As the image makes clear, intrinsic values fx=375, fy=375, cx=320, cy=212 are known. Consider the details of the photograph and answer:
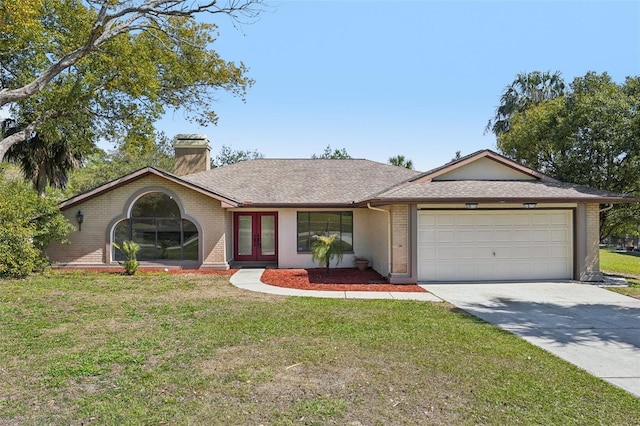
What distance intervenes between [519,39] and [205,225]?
526 inches

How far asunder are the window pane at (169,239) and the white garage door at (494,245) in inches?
375

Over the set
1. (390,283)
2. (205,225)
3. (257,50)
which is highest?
(257,50)

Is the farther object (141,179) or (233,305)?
(141,179)

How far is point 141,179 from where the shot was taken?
1501cm

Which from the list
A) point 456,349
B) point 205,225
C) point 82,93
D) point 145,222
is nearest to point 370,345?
point 456,349

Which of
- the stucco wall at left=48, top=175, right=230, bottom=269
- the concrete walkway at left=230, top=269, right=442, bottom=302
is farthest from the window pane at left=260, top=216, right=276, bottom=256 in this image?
the concrete walkway at left=230, top=269, right=442, bottom=302

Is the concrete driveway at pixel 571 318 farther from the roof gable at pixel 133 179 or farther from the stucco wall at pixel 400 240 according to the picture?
the roof gable at pixel 133 179

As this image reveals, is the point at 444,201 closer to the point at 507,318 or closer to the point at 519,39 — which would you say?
the point at 507,318

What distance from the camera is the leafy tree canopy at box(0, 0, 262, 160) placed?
13695 mm

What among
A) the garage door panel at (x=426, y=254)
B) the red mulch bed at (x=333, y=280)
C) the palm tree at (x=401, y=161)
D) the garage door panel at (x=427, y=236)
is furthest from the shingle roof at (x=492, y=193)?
the palm tree at (x=401, y=161)

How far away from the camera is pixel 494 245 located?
1260 cm

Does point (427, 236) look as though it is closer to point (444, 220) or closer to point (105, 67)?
point (444, 220)

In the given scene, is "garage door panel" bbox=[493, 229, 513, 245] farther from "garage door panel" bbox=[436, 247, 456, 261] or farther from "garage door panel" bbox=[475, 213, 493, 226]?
"garage door panel" bbox=[436, 247, 456, 261]

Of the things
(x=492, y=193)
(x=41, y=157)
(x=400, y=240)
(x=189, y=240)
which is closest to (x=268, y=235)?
(x=189, y=240)
